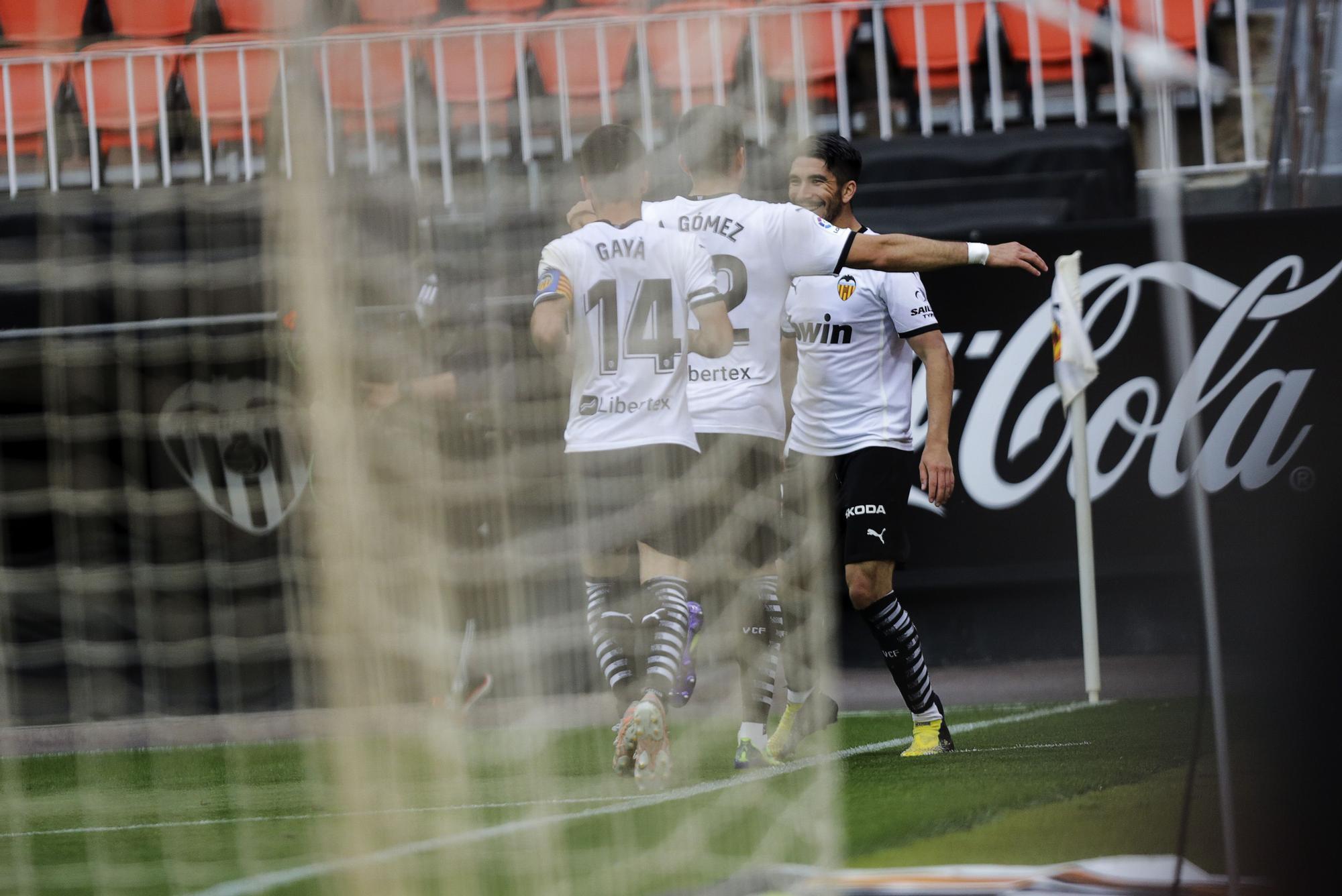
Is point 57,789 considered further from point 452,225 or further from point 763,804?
point 452,225

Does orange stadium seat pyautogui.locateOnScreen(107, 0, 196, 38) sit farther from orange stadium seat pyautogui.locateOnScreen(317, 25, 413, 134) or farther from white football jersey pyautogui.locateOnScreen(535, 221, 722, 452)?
orange stadium seat pyautogui.locateOnScreen(317, 25, 413, 134)

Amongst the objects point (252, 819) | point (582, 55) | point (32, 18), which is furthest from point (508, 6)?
point (32, 18)

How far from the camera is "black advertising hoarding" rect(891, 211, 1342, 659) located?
23.6ft

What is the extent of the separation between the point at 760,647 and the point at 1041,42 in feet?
16.9

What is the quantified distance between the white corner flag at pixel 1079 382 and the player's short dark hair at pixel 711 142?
1848 mm

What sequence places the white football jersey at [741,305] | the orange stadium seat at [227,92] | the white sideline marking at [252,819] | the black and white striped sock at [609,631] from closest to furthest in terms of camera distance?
the white sideline marking at [252,819], the black and white striped sock at [609,631], the white football jersey at [741,305], the orange stadium seat at [227,92]

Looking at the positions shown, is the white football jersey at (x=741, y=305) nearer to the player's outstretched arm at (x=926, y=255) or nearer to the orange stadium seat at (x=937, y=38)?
the player's outstretched arm at (x=926, y=255)

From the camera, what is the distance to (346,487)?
241cm

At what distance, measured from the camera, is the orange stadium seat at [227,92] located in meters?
8.11

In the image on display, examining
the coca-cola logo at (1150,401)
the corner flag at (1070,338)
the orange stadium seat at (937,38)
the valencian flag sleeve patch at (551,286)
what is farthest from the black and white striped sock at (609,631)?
the orange stadium seat at (937,38)

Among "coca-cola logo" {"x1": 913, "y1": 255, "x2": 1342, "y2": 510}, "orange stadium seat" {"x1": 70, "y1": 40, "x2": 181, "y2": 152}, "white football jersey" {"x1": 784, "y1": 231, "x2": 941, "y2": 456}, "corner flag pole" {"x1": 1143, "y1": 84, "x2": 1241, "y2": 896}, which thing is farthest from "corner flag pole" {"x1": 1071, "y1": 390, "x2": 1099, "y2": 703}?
"orange stadium seat" {"x1": 70, "y1": 40, "x2": 181, "y2": 152}

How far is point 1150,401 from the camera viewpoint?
286 inches

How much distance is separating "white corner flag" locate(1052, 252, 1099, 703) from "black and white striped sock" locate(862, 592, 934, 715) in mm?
1497

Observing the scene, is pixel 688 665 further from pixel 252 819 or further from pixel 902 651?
pixel 252 819
